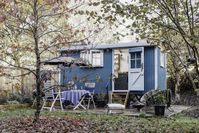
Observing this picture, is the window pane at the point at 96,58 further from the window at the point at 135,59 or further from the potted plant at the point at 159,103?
the potted plant at the point at 159,103

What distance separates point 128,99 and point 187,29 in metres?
7.97

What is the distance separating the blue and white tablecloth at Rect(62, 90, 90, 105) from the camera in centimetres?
1279

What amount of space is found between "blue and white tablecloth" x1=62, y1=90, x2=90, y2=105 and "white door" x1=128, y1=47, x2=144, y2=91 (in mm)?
2598

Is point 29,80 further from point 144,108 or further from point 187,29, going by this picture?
point 187,29

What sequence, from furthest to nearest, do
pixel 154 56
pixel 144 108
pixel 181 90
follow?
pixel 181 90 < pixel 154 56 < pixel 144 108

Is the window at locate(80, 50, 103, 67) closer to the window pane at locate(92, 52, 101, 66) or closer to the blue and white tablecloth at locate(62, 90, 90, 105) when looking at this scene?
the window pane at locate(92, 52, 101, 66)

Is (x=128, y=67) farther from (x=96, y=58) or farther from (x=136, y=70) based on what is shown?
(x=96, y=58)

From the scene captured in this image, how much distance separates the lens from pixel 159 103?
36.1 ft

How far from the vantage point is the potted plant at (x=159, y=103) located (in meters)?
10.6

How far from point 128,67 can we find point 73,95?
3172 millimetres

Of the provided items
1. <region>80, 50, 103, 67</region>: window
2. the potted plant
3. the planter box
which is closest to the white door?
<region>80, 50, 103, 67</region>: window

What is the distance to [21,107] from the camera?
43.8ft

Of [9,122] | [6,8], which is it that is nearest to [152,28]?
[6,8]

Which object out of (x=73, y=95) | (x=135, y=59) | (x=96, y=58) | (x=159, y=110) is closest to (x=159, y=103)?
(x=159, y=110)
